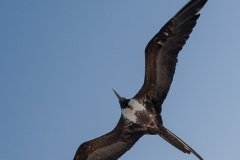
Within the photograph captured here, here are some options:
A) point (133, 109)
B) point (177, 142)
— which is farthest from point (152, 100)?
point (177, 142)

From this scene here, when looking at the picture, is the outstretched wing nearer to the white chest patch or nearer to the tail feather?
the white chest patch

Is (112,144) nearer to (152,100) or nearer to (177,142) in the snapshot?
(152,100)

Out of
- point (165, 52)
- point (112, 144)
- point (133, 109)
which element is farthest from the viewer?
point (112, 144)

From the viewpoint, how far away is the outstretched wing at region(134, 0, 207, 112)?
18433 millimetres

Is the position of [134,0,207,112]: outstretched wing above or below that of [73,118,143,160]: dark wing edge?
above

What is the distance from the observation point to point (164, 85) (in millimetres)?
19438

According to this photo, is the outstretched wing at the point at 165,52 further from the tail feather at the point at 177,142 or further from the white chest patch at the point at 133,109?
the tail feather at the point at 177,142

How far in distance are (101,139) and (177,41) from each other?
520 cm

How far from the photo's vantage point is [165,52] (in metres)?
19.0

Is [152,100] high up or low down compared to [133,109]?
up

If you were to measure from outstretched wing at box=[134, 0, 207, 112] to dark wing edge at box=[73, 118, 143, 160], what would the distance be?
172cm

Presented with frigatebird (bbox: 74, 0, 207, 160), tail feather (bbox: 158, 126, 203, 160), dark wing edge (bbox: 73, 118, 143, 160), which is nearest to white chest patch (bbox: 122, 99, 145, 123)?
frigatebird (bbox: 74, 0, 207, 160)

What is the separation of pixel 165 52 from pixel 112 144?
4.51 meters

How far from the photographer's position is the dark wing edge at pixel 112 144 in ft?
65.4
